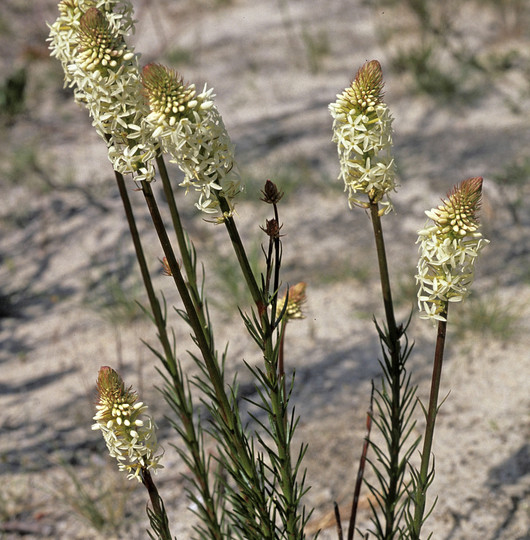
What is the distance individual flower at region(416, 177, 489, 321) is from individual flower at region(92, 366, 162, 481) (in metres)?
0.64

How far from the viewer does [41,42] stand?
271 inches

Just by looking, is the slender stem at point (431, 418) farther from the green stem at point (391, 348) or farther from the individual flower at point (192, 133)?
the individual flower at point (192, 133)

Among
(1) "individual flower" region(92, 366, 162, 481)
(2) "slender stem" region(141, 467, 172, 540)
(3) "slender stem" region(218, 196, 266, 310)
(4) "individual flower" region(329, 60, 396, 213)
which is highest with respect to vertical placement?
(4) "individual flower" region(329, 60, 396, 213)

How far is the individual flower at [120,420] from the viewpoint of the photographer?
4.37 feet

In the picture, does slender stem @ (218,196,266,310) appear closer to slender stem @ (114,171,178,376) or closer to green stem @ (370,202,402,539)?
green stem @ (370,202,402,539)

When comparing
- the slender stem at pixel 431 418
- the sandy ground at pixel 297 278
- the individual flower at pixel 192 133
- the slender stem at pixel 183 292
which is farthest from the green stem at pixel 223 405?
the sandy ground at pixel 297 278

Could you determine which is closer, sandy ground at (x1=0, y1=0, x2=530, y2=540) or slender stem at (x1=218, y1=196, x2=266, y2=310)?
slender stem at (x1=218, y1=196, x2=266, y2=310)

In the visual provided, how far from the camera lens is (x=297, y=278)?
12.7 feet

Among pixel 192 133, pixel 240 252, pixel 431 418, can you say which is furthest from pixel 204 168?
pixel 431 418

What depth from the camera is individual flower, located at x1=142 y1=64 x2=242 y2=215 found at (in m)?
1.17

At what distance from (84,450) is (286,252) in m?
1.81

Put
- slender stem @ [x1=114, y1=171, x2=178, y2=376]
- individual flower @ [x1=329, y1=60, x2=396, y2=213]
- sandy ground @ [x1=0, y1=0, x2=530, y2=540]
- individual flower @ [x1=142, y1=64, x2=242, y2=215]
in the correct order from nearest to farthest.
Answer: individual flower @ [x1=142, y1=64, x2=242, y2=215] < individual flower @ [x1=329, y1=60, x2=396, y2=213] < slender stem @ [x1=114, y1=171, x2=178, y2=376] < sandy ground @ [x1=0, y1=0, x2=530, y2=540]

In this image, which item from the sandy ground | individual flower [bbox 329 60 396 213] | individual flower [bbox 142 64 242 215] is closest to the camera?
individual flower [bbox 142 64 242 215]

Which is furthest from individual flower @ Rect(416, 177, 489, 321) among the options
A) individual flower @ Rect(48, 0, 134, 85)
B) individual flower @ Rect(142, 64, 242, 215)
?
individual flower @ Rect(48, 0, 134, 85)
